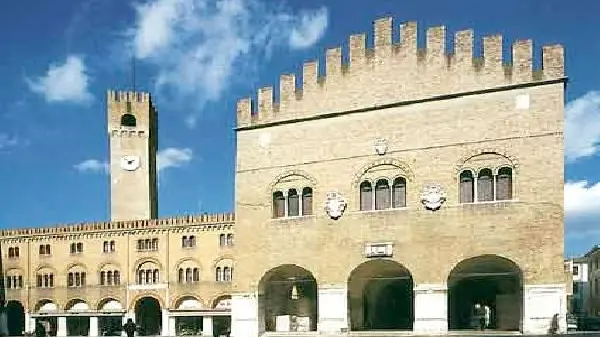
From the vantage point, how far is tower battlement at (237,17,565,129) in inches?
935

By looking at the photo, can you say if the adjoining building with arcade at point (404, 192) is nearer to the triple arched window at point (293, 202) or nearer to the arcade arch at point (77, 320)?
the triple arched window at point (293, 202)

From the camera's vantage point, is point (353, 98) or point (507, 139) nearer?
point (507, 139)

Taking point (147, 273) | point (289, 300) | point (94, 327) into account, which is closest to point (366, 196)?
point (289, 300)

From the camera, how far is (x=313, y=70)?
89.6 ft

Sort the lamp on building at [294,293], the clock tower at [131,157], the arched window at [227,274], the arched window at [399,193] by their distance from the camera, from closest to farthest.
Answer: the arched window at [399,193] < the lamp on building at [294,293] < the arched window at [227,274] < the clock tower at [131,157]

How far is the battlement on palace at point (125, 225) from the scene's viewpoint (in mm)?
39875

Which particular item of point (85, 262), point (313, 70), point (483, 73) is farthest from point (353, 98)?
point (85, 262)

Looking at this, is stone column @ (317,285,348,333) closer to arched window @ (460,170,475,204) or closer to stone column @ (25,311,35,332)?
arched window @ (460,170,475,204)

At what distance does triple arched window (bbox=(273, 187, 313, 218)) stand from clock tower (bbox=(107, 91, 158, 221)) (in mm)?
21911

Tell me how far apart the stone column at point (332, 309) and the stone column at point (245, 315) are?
2.57 meters

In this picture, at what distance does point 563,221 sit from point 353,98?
318 inches

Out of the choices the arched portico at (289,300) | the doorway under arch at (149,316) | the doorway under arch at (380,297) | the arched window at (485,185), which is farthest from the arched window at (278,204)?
the doorway under arch at (149,316)

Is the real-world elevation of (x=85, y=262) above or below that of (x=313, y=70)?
below

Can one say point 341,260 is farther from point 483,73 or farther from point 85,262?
point 85,262
